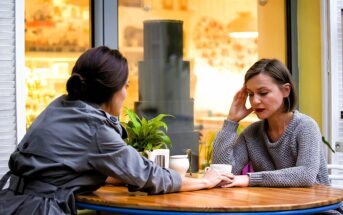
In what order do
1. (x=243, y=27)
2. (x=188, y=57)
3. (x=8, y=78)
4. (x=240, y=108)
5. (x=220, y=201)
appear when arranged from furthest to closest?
1. (x=243, y=27)
2. (x=188, y=57)
3. (x=8, y=78)
4. (x=240, y=108)
5. (x=220, y=201)

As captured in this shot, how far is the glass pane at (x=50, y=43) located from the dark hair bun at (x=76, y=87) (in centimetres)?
150

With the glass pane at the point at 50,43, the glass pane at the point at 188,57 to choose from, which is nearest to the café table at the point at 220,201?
the glass pane at the point at 50,43

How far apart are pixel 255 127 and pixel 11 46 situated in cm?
146

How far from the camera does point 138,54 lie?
4.38 metres

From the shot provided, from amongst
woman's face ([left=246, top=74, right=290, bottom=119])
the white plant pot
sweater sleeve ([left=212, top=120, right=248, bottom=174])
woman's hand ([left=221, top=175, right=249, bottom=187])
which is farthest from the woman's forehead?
the white plant pot

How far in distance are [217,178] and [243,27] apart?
8.35ft

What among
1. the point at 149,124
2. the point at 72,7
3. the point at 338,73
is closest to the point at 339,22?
the point at 338,73

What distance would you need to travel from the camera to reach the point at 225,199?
229 cm

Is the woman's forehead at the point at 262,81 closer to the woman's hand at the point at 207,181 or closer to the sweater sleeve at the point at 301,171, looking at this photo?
the sweater sleeve at the point at 301,171

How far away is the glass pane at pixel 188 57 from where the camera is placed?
438cm

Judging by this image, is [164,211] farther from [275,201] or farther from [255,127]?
[255,127]

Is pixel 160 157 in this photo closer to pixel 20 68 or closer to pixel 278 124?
pixel 278 124

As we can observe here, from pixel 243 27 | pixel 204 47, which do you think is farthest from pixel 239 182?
pixel 243 27

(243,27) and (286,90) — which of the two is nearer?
(286,90)
